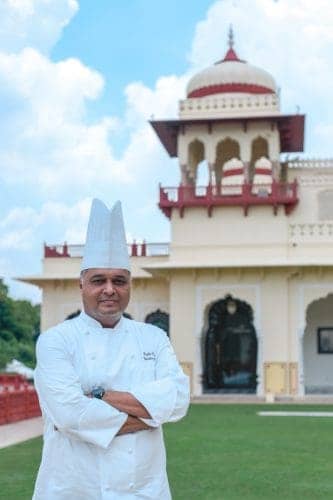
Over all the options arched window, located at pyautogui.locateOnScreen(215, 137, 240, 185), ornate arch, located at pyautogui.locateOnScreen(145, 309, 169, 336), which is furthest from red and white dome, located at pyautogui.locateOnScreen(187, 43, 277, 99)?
ornate arch, located at pyautogui.locateOnScreen(145, 309, 169, 336)

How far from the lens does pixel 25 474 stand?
24.9 ft

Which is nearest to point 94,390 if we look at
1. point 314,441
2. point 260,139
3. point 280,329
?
point 314,441

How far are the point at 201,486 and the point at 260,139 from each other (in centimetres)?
1586

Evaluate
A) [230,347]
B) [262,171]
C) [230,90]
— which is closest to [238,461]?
[230,347]

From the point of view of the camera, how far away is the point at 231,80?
2144 cm

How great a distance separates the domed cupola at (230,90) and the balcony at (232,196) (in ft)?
6.41

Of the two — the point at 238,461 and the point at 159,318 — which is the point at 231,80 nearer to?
the point at 159,318

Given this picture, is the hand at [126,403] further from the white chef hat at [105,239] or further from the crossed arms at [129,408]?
the white chef hat at [105,239]

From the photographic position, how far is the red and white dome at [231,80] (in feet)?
70.2

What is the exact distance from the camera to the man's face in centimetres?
278

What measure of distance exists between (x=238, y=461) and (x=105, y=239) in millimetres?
6011

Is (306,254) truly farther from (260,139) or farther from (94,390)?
(94,390)

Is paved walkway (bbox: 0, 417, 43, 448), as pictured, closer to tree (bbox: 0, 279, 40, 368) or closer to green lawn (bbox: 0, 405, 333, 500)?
green lawn (bbox: 0, 405, 333, 500)

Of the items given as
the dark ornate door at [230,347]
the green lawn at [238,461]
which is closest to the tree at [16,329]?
the dark ornate door at [230,347]
